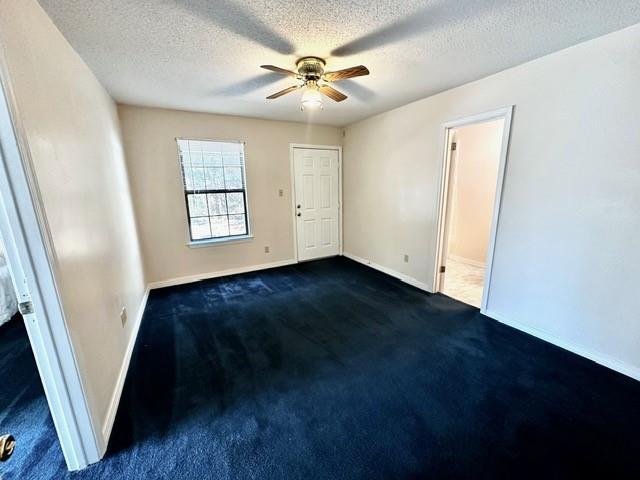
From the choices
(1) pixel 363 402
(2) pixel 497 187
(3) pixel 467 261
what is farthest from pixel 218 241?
(3) pixel 467 261

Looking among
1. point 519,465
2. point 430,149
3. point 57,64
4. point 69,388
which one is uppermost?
point 57,64

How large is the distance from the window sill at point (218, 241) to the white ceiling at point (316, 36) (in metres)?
1.94

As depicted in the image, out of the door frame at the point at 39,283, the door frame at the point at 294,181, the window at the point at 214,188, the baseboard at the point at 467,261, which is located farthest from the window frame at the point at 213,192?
the baseboard at the point at 467,261

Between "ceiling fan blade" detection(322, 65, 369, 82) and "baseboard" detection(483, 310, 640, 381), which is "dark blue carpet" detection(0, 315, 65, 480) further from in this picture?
"baseboard" detection(483, 310, 640, 381)

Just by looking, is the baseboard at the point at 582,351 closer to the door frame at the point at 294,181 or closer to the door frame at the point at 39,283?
the door frame at the point at 294,181

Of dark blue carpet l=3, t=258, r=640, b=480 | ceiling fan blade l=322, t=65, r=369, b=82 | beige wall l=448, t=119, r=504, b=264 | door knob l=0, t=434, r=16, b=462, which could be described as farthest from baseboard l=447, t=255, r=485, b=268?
door knob l=0, t=434, r=16, b=462

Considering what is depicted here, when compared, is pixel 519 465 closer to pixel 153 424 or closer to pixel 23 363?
pixel 153 424

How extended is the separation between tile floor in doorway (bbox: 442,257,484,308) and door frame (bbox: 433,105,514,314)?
0.27 m

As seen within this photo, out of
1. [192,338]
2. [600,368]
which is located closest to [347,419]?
[192,338]

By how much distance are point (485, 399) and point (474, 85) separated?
9.19ft

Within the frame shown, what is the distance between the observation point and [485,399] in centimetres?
173

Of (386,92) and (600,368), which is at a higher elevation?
(386,92)

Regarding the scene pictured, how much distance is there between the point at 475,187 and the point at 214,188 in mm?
4153

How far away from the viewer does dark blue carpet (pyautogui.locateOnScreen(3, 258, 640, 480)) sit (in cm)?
135
